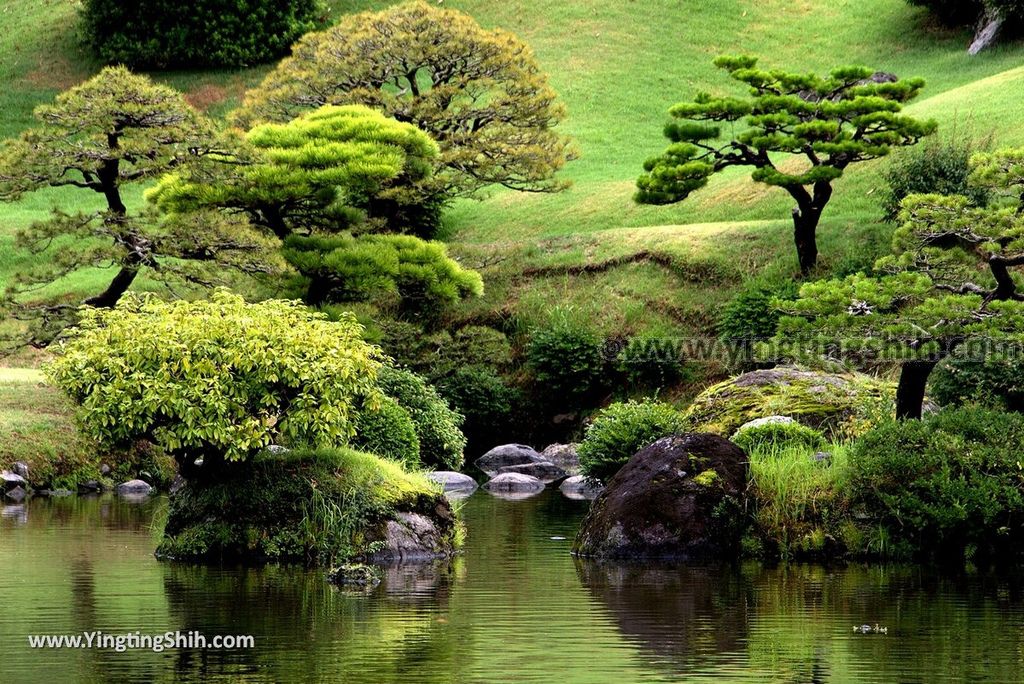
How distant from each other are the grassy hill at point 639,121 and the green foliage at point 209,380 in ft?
60.7

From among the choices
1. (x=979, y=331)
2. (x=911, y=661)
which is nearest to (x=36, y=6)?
(x=979, y=331)

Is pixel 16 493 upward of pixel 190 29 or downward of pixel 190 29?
downward

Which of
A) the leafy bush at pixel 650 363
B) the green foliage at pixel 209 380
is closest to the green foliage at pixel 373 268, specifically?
the leafy bush at pixel 650 363

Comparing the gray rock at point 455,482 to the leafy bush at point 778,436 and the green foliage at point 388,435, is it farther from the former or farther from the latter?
the leafy bush at point 778,436

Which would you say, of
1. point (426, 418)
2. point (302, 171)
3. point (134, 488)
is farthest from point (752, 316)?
point (134, 488)

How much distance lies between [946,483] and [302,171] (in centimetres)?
1948

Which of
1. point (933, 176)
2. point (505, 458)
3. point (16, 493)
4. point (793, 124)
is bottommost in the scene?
point (505, 458)

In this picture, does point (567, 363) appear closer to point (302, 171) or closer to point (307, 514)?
point (302, 171)

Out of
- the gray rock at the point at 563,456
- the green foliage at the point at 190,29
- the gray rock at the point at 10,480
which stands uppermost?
the green foliage at the point at 190,29

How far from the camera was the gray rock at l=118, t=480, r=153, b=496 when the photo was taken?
26.6 meters

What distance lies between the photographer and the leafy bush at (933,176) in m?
33.8

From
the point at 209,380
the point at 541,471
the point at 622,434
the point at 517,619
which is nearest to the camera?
the point at 517,619

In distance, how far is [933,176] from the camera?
Answer: 113 ft

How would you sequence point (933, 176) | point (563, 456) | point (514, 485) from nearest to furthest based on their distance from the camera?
point (514, 485), point (563, 456), point (933, 176)
